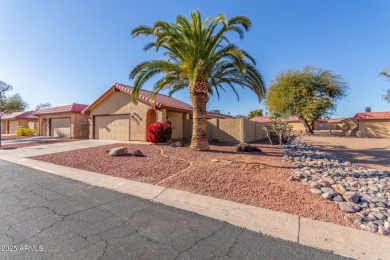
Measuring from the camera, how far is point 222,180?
678 centimetres

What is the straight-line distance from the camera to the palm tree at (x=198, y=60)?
11172 millimetres

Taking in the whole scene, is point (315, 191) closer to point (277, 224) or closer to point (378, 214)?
point (378, 214)

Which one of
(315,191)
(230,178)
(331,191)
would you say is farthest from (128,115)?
(331,191)

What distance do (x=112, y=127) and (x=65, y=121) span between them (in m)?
8.53

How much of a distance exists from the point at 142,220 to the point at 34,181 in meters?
4.97

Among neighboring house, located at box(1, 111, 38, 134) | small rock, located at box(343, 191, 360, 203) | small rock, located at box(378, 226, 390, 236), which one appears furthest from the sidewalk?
neighboring house, located at box(1, 111, 38, 134)

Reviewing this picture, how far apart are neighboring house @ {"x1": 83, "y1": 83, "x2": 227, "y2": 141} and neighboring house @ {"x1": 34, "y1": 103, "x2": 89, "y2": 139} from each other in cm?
283

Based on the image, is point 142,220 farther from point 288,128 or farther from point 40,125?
point 40,125

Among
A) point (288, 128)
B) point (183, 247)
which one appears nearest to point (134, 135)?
point (288, 128)

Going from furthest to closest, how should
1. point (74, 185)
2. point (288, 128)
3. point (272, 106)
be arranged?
point (272, 106)
point (288, 128)
point (74, 185)

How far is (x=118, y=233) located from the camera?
12.3 ft

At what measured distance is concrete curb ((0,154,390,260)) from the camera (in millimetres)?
3402

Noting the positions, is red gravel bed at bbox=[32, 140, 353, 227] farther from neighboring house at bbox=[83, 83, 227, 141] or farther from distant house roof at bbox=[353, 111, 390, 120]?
distant house roof at bbox=[353, 111, 390, 120]

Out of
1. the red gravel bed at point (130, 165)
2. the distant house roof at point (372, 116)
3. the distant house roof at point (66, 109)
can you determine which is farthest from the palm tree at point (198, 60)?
the distant house roof at point (372, 116)
